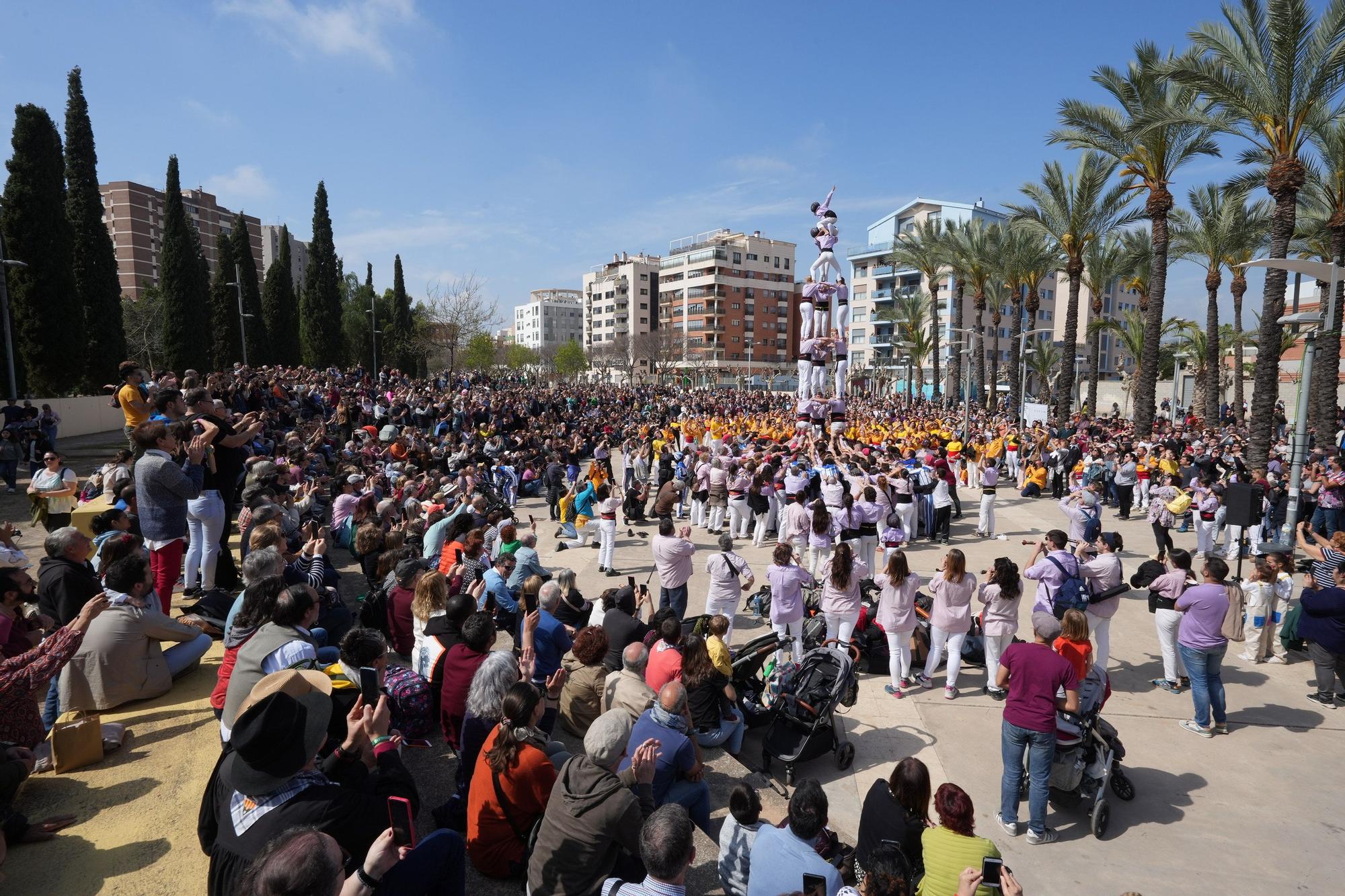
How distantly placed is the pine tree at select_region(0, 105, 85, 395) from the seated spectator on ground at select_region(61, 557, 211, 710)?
26.1 m

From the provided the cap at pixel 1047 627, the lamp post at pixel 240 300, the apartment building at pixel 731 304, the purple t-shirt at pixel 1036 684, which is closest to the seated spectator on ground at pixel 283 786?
the purple t-shirt at pixel 1036 684

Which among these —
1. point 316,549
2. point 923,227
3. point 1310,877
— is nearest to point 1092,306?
point 923,227

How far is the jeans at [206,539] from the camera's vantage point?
23.5 ft

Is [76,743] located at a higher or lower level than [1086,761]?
higher

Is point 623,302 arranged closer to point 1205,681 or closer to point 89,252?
point 89,252

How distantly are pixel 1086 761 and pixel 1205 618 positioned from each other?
7.33 ft

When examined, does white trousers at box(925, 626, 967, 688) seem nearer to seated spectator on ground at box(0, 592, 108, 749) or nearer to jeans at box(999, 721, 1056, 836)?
jeans at box(999, 721, 1056, 836)

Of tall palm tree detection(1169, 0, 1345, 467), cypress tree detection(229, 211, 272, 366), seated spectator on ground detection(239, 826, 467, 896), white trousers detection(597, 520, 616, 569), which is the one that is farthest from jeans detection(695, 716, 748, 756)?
cypress tree detection(229, 211, 272, 366)

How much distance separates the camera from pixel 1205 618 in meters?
6.23

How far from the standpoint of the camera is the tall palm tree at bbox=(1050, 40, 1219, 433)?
20250 millimetres

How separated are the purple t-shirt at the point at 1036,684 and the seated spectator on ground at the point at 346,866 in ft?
12.4

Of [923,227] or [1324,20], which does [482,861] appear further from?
[923,227]

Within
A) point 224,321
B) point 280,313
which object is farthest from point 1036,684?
point 280,313

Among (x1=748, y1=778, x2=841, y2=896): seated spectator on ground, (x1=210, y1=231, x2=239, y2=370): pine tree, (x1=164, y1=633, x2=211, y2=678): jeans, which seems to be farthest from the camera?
(x1=210, y1=231, x2=239, y2=370): pine tree
